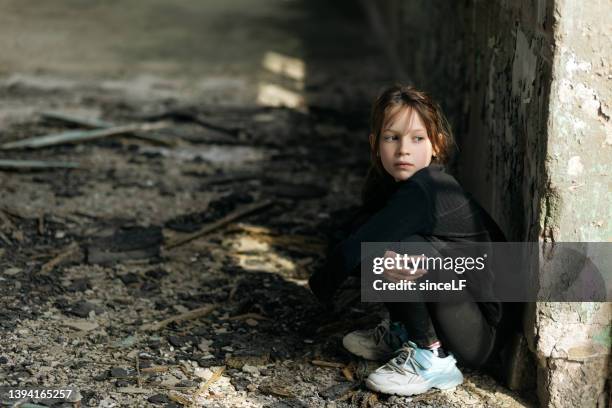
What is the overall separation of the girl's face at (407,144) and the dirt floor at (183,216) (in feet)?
2.52

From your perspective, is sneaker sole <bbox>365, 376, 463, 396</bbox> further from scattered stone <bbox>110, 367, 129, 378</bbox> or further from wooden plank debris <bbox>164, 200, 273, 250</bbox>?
wooden plank debris <bbox>164, 200, 273, 250</bbox>

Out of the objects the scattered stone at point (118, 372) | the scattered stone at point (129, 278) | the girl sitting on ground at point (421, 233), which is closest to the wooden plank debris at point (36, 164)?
the scattered stone at point (129, 278)

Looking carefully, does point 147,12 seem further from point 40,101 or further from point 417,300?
point 417,300

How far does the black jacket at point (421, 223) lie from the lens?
3316mm

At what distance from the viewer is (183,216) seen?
5.16 m

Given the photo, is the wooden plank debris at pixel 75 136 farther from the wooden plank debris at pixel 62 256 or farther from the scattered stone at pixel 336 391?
the scattered stone at pixel 336 391

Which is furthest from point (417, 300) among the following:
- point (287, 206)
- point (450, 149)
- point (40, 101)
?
point (40, 101)

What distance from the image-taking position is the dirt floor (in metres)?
3.56

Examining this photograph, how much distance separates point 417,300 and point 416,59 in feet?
12.5

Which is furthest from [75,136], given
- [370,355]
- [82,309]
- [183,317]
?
[370,355]

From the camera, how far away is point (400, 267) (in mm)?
3352

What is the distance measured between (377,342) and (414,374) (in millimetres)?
276

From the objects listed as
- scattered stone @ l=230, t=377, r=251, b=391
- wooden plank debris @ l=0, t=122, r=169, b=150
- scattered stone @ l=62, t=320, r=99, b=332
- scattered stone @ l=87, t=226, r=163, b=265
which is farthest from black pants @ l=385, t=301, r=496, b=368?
wooden plank debris @ l=0, t=122, r=169, b=150

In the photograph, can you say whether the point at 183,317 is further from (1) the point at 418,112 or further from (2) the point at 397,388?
(1) the point at 418,112
